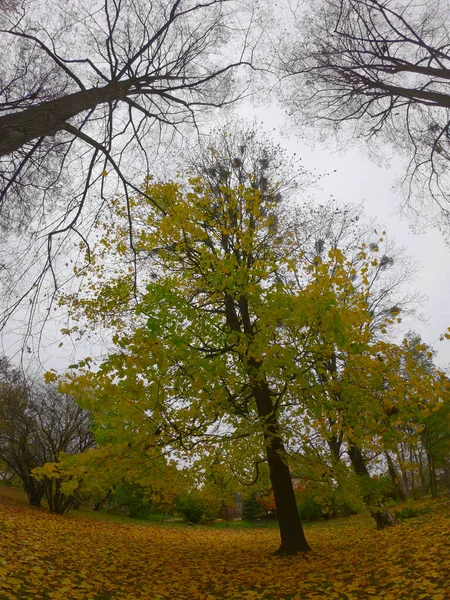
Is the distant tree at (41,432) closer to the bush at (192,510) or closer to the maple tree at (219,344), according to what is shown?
the bush at (192,510)

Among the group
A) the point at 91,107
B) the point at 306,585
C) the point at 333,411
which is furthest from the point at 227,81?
the point at 306,585

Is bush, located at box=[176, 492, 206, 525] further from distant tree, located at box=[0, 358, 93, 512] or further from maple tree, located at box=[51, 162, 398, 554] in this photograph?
maple tree, located at box=[51, 162, 398, 554]

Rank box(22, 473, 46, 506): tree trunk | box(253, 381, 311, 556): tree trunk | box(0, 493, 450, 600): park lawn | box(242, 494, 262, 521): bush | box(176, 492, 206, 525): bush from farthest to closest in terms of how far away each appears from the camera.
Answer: box(242, 494, 262, 521): bush → box(176, 492, 206, 525): bush → box(22, 473, 46, 506): tree trunk → box(253, 381, 311, 556): tree trunk → box(0, 493, 450, 600): park lawn

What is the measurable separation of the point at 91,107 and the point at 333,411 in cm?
510

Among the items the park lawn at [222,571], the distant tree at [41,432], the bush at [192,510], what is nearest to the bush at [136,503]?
the bush at [192,510]

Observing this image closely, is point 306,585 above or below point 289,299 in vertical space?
below

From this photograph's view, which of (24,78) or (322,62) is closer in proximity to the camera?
(24,78)

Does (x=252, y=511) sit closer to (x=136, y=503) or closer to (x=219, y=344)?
(x=136, y=503)

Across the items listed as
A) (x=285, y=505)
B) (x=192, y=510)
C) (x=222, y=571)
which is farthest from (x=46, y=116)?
(x=192, y=510)

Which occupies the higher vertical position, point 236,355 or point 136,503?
point 236,355

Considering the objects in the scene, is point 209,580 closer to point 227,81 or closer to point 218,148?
point 227,81

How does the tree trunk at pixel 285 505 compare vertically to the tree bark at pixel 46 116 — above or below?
below

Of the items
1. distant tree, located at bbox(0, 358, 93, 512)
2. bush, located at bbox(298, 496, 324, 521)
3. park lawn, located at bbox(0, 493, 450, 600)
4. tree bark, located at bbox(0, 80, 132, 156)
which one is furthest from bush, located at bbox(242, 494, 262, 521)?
tree bark, located at bbox(0, 80, 132, 156)

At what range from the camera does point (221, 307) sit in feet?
26.9
